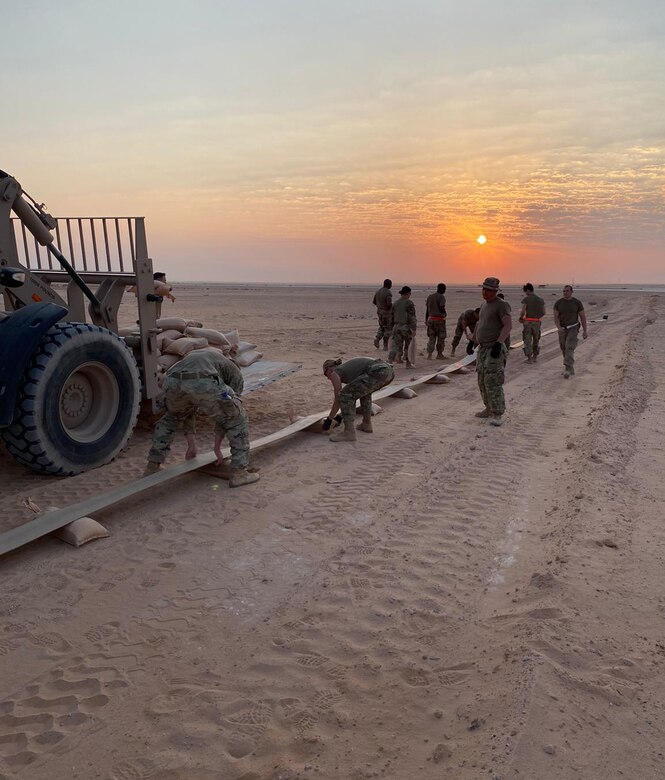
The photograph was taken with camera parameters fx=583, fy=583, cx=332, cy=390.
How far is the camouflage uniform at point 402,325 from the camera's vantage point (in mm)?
12242

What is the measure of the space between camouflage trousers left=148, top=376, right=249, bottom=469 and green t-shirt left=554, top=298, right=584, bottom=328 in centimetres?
789

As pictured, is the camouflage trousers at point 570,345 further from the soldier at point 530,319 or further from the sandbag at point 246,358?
the sandbag at point 246,358

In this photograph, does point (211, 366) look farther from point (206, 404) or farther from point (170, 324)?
point (170, 324)

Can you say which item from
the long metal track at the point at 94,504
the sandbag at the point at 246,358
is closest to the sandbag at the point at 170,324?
the sandbag at the point at 246,358

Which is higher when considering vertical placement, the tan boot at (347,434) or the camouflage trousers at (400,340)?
the camouflage trousers at (400,340)

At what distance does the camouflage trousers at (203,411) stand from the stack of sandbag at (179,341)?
1.44 metres

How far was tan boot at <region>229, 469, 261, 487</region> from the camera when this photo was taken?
5094 mm

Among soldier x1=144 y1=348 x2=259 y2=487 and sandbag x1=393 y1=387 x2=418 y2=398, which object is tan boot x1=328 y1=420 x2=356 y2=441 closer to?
soldier x1=144 y1=348 x2=259 y2=487

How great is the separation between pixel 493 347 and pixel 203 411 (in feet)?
13.3

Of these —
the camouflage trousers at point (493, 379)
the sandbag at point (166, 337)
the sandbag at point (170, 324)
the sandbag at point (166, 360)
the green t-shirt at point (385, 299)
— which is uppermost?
the green t-shirt at point (385, 299)

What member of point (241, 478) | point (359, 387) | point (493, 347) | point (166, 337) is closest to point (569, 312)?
point (493, 347)

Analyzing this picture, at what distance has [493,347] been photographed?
7.44 metres

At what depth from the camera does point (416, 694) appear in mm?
2615

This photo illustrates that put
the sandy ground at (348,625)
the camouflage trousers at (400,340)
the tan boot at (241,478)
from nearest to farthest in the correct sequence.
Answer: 1. the sandy ground at (348,625)
2. the tan boot at (241,478)
3. the camouflage trousers at (400,340)
